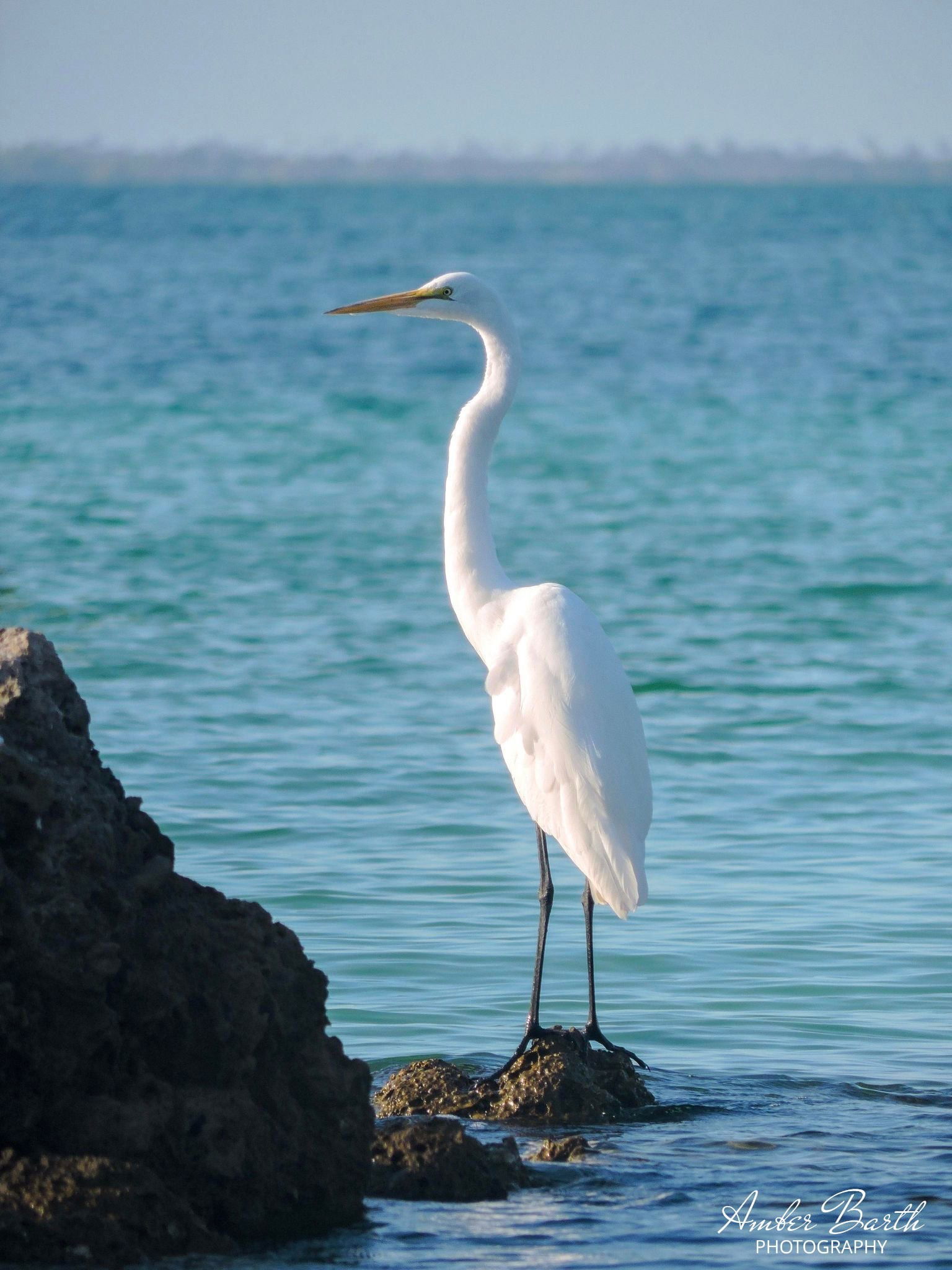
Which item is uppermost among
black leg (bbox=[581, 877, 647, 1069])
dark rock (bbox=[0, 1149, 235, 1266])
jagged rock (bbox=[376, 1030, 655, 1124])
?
dark rock (bbox=[0, 1149, 235, 1266])

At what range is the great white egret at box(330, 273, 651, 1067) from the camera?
4988mm

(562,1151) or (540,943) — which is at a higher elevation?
(540,943)

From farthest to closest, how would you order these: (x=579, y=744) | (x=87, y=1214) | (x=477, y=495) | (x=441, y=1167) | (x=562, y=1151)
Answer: (x=477, y=495) < (x=579, y=744) < (x=562, y=1151) < (x=441, y=1167) < (x=87, y=1214)

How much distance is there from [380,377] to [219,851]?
22.0 metres

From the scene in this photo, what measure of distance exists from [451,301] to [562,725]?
148 centimetres

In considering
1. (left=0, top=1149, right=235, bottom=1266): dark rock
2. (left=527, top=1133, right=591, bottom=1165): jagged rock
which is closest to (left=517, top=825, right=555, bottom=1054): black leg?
(left=527, top=1133, right=591, bottom=1165): jagged rock

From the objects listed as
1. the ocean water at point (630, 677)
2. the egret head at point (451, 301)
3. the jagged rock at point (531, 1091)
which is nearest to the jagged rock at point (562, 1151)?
the ocean water at point (630, 677)

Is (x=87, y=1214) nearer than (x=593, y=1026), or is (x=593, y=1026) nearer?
(x=87, y=1214)

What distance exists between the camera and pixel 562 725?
5.06 m

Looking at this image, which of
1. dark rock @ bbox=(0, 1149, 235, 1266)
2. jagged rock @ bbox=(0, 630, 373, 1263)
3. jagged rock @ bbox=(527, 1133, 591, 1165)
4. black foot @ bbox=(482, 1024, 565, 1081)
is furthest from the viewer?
black foot @ bbox=(482, 1024, 565, 1081)

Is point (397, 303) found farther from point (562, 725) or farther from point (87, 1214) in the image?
point (87, 1214)

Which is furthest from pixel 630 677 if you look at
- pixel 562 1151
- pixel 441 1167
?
pixel 441 1167

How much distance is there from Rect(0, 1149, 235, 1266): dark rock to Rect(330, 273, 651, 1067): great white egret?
1597mm

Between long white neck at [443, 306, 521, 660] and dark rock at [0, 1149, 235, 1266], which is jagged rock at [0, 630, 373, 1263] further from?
long white neck at [443, 306, 521, 660]
